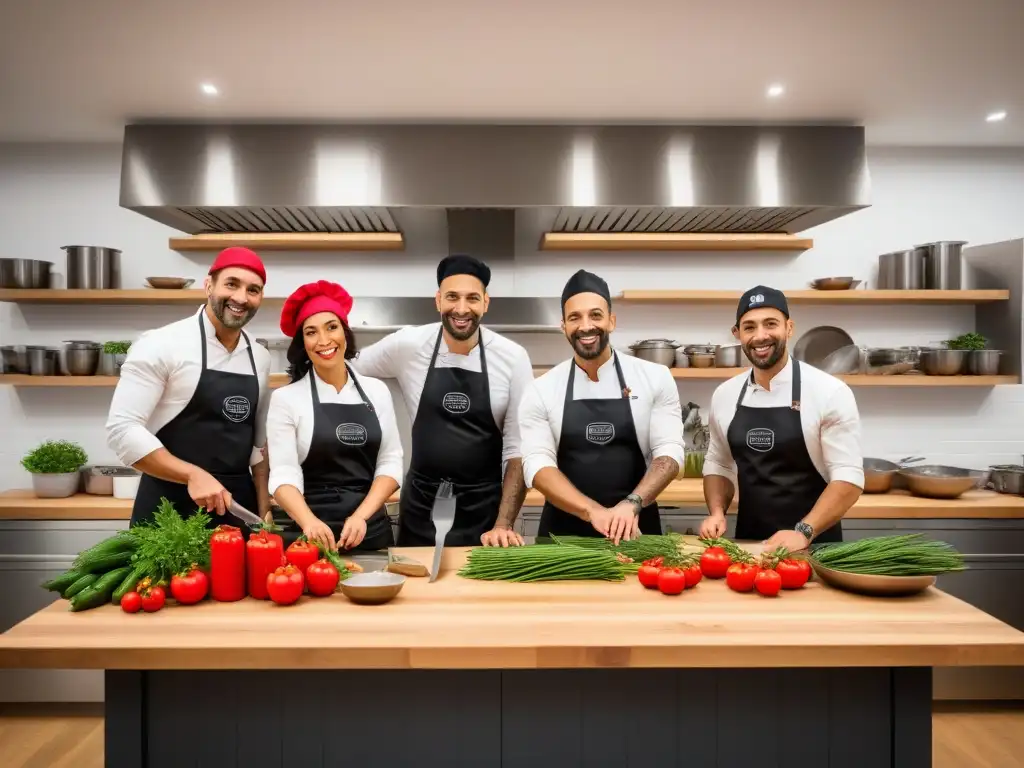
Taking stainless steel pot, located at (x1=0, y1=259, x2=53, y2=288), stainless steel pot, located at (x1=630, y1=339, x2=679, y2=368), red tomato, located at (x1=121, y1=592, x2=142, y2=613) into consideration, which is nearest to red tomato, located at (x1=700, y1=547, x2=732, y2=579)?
red tomato, located at (x1=121, y1=592, x2=142, y2=613)

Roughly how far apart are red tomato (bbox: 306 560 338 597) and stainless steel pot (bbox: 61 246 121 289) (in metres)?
3.25

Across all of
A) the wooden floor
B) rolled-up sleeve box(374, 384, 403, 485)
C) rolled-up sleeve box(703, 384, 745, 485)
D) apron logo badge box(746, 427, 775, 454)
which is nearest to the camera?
rolled-up sleeve box(374, 384, 403, 485)

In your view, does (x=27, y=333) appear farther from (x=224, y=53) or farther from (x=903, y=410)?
(x=903, y=410)

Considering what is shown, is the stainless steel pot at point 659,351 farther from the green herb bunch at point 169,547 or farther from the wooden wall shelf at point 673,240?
the green herb bunch at point 169,547

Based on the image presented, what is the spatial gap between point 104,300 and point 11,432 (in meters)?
1.17

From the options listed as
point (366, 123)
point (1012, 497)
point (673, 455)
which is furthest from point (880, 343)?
point (366, 123)

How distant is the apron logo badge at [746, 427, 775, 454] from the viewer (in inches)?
112

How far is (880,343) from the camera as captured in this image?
190 inches

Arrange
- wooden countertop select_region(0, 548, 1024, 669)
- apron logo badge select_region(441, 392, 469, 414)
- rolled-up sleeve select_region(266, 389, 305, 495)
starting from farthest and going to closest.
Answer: apron logo badge select_region(441, 392, 469, 414) < rolled-up sleeve select_region(266, 389, 305, 495) < wooden countertop select_region(0, 548, 1024, 669)

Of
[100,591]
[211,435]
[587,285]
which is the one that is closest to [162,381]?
[211,435]

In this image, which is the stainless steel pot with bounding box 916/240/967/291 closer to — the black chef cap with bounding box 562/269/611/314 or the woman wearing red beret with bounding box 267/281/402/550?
the black chef cap with bounding box 562/269/611/314

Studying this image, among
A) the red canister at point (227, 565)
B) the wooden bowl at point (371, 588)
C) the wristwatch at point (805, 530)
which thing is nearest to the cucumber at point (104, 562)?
the red canister at point (227, 565)

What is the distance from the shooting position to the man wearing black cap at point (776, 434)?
107 inches

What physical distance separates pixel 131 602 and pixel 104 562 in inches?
7.0
